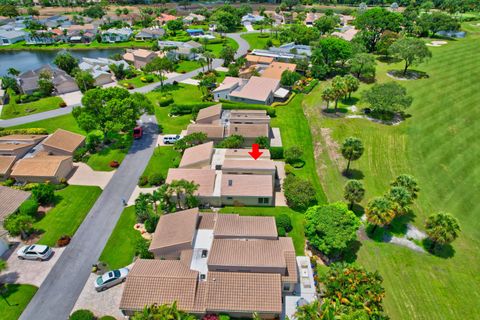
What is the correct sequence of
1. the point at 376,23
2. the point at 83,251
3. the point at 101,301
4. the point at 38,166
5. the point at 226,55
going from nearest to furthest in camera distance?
the point at 101,301, the point at 83,251, the point at 38,166, the point at 226,55, the point at 376,23

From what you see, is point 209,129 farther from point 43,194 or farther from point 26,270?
point 26,270

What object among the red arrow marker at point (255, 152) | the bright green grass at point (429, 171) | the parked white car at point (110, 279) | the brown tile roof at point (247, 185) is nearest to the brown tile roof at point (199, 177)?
the brown tile roof at point (247, 185)

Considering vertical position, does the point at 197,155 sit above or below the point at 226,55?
below

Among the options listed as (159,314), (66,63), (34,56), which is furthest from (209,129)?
(34,56)

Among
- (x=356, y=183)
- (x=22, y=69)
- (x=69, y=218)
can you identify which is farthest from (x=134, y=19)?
(x=356, y=183)

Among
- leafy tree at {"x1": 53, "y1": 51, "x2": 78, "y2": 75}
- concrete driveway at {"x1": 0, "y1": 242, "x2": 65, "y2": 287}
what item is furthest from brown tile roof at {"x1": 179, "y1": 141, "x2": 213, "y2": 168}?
leafy tree at {"x1": 53, "y1": 51, "x2": 78, "y2": 75}

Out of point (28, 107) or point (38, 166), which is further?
point (28, 107)

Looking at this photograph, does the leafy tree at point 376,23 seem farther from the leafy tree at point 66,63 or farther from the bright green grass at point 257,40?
the leafy tree at point 66,63

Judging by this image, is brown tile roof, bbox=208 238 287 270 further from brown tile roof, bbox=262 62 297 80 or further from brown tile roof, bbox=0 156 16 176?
brown tile roof, bbox=262 62 297 80
